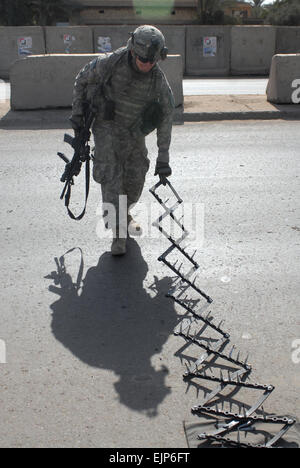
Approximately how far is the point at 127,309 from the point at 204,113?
6.57m

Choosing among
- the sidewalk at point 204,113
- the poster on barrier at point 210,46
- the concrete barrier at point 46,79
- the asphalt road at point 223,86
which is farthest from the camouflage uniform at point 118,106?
the poster on barrier at point 210,46

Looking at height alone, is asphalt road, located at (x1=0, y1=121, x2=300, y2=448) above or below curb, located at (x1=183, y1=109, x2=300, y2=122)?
below

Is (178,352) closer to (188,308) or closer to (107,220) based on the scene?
(188,308)

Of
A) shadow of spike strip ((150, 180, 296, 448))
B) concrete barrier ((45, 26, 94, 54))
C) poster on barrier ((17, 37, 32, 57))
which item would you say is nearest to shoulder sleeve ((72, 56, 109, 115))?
shadow of spike strip ((150, 180, 296, 448))

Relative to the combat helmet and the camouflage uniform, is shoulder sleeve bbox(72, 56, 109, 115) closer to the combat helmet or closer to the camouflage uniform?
the camouflage uniform

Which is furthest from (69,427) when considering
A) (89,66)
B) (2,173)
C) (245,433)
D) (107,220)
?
(2,173)

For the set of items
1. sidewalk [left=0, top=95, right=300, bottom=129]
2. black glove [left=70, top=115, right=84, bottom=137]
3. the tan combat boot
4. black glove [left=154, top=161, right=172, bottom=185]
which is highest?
black glove [left=70, top=115, right=84, bottom=137]

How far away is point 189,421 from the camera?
2.47 meters

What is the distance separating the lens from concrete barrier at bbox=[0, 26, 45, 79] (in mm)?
16703

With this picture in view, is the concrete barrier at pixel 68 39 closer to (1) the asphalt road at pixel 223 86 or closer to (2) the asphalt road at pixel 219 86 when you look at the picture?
(2) the asphalt road at pixel 219 86

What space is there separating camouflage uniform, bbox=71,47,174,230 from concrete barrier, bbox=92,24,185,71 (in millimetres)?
14113

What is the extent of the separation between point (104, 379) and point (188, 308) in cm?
71

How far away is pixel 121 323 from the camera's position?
3.29 meters

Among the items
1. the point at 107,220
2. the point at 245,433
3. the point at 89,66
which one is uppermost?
the point at 89,66
